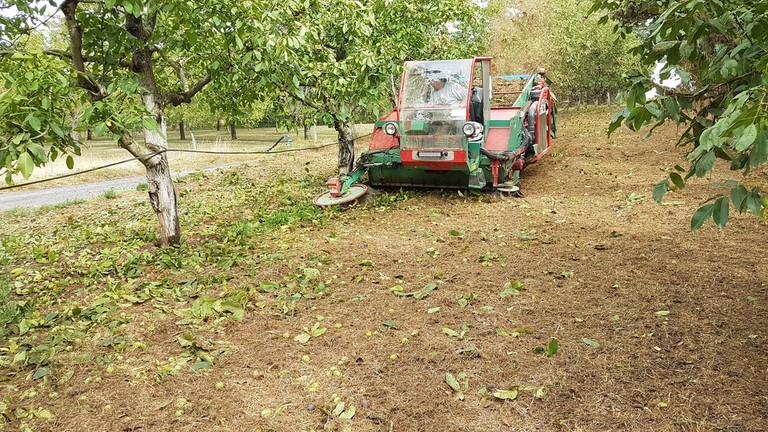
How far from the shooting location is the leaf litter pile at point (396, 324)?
353 cm

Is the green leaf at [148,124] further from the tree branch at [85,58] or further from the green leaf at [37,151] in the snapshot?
the tree branch at [85,58]

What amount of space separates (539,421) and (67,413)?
3.10 meters

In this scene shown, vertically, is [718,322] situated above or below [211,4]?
below

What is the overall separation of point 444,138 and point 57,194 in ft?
38.3

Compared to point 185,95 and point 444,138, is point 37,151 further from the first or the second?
point 444,138

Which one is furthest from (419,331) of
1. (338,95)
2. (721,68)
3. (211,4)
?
(338,95)

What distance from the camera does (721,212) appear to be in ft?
7.18

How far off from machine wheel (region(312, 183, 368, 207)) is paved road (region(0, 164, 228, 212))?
745 cm

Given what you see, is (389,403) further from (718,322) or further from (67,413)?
(718,322)

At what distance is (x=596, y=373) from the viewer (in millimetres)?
3834

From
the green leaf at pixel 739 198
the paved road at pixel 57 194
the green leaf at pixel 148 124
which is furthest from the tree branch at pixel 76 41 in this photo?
the paved road at pixel 57 194

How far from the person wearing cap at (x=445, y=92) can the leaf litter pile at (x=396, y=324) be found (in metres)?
2.01

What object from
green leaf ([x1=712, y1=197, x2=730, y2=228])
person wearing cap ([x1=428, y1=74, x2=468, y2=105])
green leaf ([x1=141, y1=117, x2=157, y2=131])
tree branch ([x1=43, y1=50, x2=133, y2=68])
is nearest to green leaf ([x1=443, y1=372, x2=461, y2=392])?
green leaf ([x1=712, y1=197, x2=730, y2=228])

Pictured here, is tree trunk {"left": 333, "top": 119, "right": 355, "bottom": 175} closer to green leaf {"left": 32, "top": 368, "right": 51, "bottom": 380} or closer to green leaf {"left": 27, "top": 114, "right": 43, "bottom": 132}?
green leaf {"left": 27, "top": 114, "right": 43, "bottom": 132}
